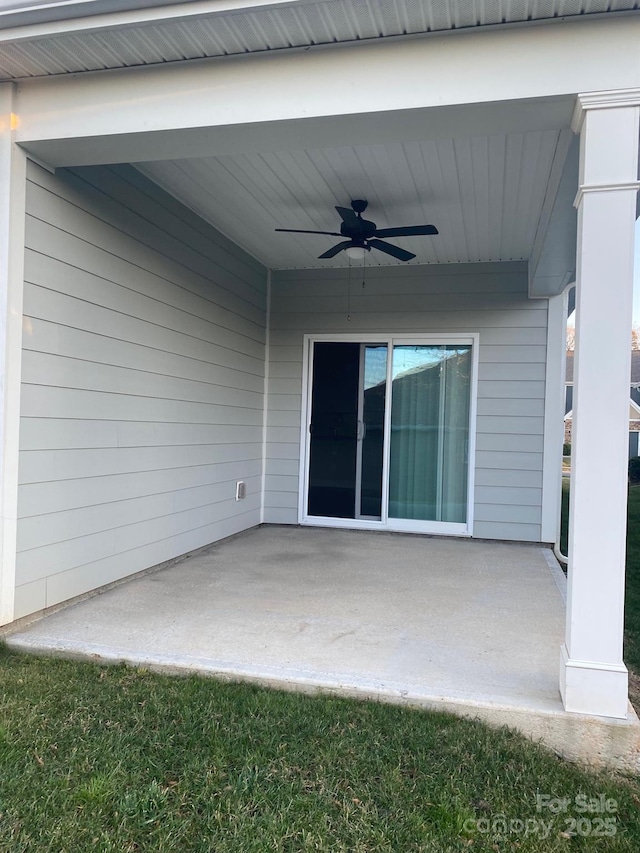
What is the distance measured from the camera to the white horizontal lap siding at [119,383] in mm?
2955

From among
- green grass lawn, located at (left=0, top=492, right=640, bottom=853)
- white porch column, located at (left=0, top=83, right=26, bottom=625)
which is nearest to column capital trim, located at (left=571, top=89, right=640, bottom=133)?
green grass lawn, located at (left=0, top=492, right=640, bottom=853)

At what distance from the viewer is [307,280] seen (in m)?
5.95

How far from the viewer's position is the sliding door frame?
5559 mm

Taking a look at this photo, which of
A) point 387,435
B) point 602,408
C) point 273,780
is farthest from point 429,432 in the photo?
point 273,780

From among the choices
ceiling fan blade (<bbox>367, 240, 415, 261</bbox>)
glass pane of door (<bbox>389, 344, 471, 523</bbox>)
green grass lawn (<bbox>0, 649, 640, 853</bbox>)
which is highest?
ceiling fan blade (<bbox>367, 240, 415, 261</bbox>)

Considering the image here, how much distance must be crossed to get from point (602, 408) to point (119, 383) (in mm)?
2749

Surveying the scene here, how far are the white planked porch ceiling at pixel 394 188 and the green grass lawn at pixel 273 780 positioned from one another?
2.54 meters

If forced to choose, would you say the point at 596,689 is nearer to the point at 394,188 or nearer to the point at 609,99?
the point at 609,99

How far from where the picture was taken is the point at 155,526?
405 cm

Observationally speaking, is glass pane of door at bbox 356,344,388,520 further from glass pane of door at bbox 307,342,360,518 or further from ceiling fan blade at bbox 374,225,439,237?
ceiling fan blade at bbox 374,225,439,237

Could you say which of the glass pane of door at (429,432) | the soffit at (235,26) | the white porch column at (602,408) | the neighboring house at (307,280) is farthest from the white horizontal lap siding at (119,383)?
the white porch column at (602,408)

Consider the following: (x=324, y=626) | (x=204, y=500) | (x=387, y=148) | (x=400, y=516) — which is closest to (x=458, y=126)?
(x=387, y=148)

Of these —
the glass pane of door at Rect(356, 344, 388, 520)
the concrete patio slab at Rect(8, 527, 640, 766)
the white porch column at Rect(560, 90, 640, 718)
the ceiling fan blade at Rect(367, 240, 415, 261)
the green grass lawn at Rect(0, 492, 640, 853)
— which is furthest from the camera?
the glass pane of door at Rect(356, 344, 388, 520)

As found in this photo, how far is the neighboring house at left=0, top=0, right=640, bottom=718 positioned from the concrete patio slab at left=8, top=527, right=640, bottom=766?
0.18 meters
